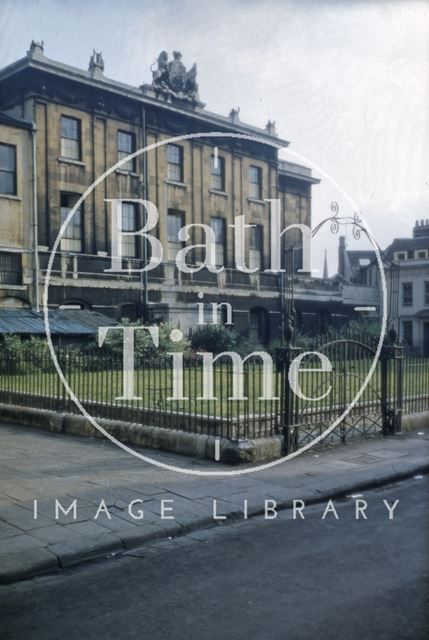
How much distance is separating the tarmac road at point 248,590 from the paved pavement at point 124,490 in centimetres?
26

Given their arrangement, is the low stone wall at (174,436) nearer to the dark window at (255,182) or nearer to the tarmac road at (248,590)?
the tarmac road at (248,590)

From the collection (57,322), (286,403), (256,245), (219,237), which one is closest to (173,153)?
(219,237)

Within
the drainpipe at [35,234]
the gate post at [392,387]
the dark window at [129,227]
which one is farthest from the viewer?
the dark window at [129,227]

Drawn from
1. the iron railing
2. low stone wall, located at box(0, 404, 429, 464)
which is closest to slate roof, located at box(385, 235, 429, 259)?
the iron railing

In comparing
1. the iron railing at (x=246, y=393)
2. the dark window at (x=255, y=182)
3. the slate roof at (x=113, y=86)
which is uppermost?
the slate roof at (x=113, y=86)

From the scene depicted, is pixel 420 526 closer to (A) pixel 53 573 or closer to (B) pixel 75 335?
(A) pixel 53 573

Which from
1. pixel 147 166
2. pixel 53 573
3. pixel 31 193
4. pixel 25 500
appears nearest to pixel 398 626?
pixel 53 573

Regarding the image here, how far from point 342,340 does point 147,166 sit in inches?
680

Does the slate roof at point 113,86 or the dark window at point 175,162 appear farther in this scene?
the dark window at point 175,162

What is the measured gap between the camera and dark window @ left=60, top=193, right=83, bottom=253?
2358cm

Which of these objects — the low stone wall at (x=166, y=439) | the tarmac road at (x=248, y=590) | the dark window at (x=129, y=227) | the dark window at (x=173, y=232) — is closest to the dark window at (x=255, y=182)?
the dark window at (x=173, y=232)

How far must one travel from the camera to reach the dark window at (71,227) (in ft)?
77.4

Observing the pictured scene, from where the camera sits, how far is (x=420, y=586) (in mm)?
4676

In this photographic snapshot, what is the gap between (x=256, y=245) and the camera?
97.9 feet
